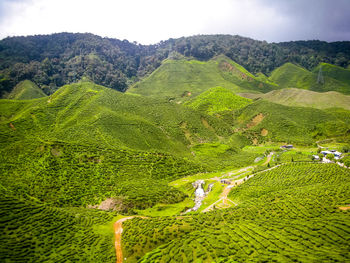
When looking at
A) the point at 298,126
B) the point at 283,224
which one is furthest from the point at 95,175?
the point at 298,126

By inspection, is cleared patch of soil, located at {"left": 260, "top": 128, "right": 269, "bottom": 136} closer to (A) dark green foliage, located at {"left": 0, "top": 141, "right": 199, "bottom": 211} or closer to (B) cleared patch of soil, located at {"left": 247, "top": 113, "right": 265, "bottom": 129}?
(B) cleared patch of soil, located at {"left": 247, "top": 113, "right": 265, "bottom": 129}

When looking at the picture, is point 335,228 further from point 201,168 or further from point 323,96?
point 323,96

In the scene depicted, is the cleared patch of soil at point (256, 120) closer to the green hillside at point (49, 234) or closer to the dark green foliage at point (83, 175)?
the dark green foliage at point (83, 175)

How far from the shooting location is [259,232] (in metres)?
26.0

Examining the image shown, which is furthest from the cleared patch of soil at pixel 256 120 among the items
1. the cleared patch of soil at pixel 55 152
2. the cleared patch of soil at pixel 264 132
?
the cleared patch of soil at pixel 55 152

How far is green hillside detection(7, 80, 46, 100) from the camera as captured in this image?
562 feet

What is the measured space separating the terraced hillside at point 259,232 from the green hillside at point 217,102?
102708 mm

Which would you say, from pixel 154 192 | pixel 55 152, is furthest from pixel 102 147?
→ pixel 154 192

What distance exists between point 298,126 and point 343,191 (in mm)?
81429

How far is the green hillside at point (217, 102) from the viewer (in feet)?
455

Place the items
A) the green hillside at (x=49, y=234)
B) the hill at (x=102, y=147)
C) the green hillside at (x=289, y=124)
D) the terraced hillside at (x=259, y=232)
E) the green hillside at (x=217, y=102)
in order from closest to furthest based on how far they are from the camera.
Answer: the terraced hillside at (x=259, y=232)
the green hillside at (x=49, y=234)
the hill at (x=102, y=147)
the green hillside at (x=289, y=124)
the green hillside at (x=217, y=102)

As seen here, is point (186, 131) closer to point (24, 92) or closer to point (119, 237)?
point (119, 237)

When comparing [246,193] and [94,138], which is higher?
[94,138]

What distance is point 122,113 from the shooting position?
305ft
